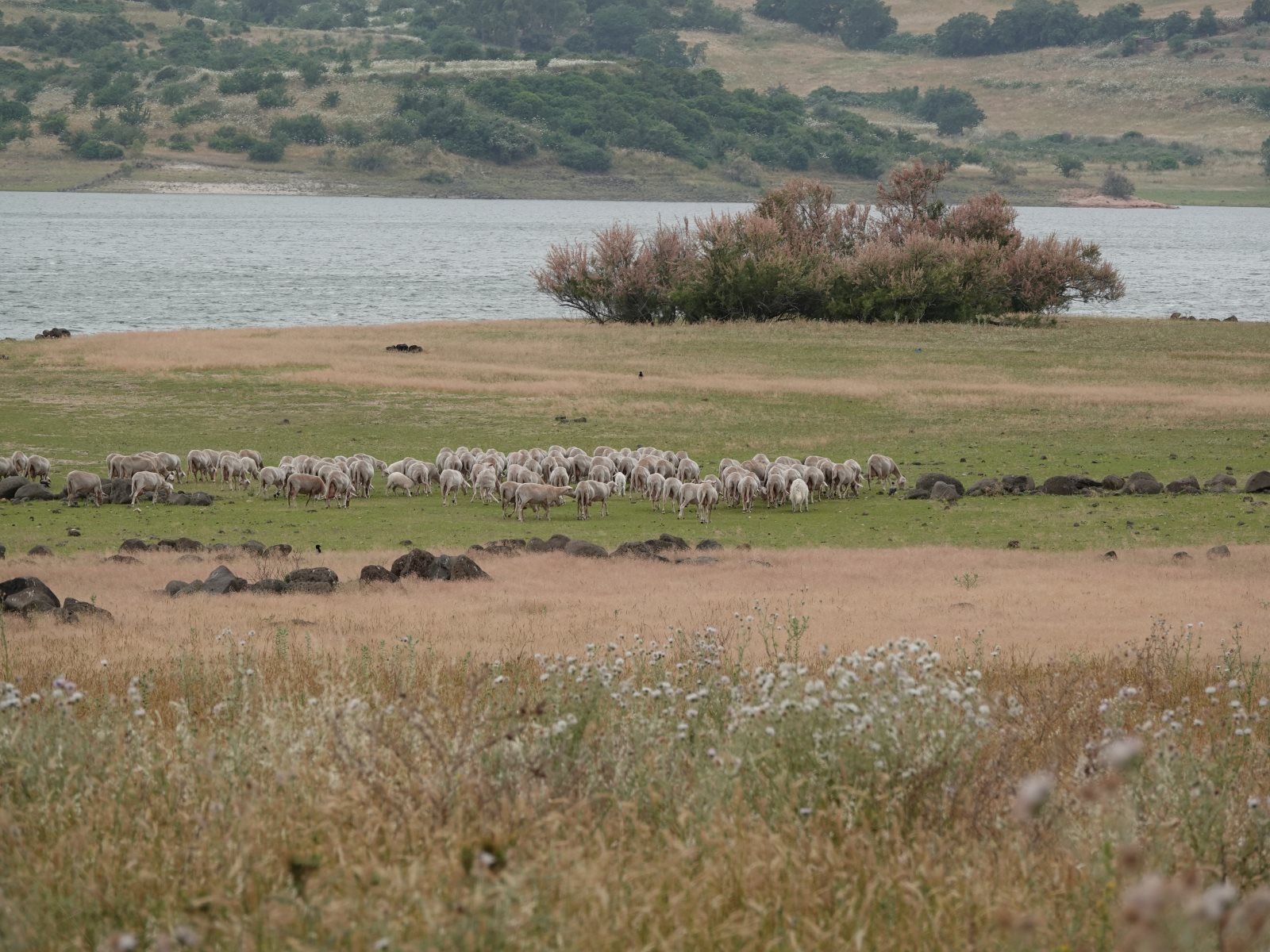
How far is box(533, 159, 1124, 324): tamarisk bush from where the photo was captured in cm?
6875

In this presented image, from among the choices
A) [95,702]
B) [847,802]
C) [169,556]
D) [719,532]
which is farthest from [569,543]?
[847,802]

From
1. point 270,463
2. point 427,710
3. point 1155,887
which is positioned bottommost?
point 270,463

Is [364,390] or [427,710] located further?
[364,390]

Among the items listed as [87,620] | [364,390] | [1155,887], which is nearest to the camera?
[1155,887]

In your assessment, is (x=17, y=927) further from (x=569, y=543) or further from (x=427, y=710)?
(x=569, y=543)

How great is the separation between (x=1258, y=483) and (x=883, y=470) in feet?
23.5

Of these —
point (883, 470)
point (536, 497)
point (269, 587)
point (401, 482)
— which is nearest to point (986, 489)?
point (883, 470)

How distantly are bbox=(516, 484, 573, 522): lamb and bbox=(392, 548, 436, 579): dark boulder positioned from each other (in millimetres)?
6619

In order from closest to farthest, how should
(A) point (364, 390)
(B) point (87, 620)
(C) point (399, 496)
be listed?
(B) point (87, 620) < (C) point (399, 496) < (A) point (364, 390)

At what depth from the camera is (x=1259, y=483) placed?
2881cm

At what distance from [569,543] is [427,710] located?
43.3ft

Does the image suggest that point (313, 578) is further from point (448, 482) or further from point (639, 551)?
point (448, 482)

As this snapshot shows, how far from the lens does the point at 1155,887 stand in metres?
3.52

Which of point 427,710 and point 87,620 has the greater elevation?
point 427,710
